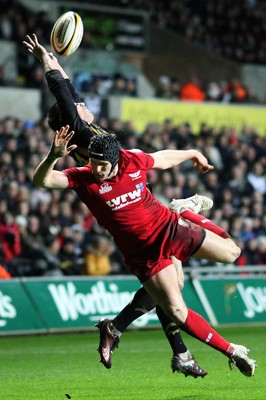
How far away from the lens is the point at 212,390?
8.80 metres

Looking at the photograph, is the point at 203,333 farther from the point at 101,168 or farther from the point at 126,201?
the point at 101,168

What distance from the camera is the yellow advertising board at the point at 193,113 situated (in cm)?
Result: 2423

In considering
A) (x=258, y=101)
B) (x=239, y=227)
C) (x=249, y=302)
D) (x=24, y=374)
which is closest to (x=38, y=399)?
(x=24, y=374)

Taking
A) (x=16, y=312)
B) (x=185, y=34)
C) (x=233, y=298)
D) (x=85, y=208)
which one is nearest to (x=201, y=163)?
(x=16, y=312)

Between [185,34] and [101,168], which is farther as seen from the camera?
[185,34]

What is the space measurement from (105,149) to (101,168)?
18cm

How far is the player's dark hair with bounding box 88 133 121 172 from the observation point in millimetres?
8539

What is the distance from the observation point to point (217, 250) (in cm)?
896

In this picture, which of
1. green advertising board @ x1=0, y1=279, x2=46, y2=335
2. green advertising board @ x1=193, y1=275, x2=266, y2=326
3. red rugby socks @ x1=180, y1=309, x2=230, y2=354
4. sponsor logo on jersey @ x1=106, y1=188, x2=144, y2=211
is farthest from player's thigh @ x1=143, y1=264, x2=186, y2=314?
green advertising board @ x1=193, y1=275, x2=266, y2=326

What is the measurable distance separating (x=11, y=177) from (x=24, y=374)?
310 inches

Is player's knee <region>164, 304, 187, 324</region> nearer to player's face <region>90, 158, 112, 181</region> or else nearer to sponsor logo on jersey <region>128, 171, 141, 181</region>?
sponsor logo on jersey <region>128, 171, 141, 181</region>

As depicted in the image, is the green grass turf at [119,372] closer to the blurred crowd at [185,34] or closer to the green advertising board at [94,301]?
the green advertising board at [94,301]

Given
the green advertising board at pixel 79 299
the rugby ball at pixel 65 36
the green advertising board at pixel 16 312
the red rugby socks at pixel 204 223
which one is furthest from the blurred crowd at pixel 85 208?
the red rugby socks at pixel 204 223

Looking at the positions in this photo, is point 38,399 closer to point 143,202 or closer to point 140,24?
point 143,202
